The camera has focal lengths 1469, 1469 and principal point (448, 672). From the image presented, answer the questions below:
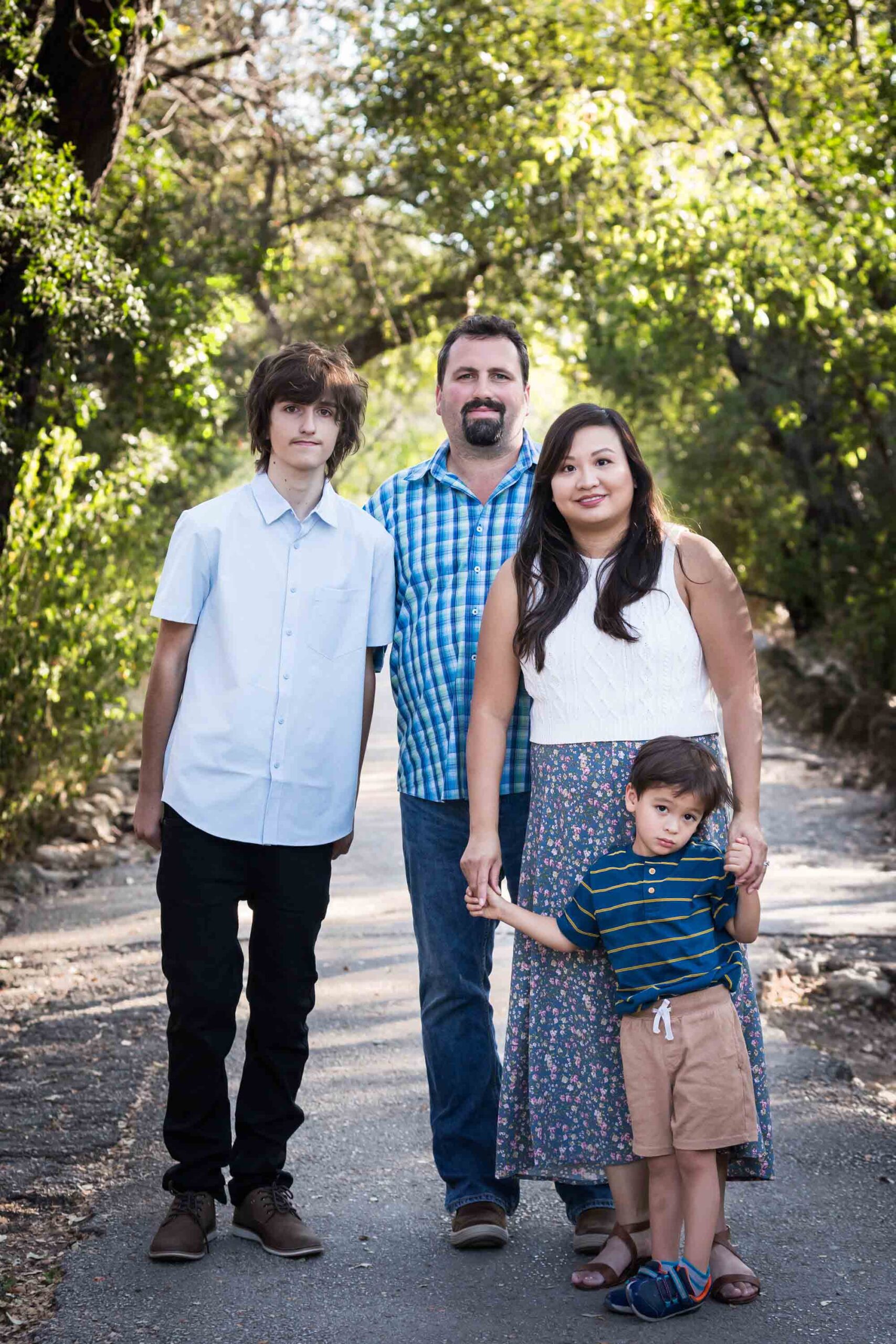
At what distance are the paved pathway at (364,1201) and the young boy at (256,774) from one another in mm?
206

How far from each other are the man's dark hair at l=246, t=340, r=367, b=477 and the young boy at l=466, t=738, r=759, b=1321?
1.24 metres

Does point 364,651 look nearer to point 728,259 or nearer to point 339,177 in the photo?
point 728,259

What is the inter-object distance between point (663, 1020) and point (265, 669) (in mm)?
1295

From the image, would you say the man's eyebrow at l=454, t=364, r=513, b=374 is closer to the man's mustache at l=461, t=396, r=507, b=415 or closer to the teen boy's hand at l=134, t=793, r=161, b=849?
the man's mustache at l=461, t=396, r=507, b=415

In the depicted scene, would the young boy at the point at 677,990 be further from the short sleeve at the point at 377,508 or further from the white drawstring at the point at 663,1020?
the short sleeve at the point at 377,508

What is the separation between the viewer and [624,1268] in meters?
3.47

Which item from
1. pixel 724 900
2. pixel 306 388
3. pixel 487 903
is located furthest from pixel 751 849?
pixel 306 388

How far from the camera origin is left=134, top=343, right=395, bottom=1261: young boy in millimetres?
3666

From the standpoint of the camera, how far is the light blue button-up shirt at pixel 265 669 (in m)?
3.67

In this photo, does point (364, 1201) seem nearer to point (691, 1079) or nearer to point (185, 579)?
point (691, 1079)

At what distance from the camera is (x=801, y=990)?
6332 millimetres

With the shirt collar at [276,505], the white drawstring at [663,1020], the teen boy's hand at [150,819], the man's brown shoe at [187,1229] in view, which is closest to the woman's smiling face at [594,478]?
the shirt collar at [276,505]

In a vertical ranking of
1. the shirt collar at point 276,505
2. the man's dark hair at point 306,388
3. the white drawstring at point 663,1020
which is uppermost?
the man's dark hair at point 306,388

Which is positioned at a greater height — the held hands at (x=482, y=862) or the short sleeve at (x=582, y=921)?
the held hands at (x=482, y=862)
